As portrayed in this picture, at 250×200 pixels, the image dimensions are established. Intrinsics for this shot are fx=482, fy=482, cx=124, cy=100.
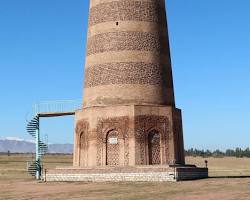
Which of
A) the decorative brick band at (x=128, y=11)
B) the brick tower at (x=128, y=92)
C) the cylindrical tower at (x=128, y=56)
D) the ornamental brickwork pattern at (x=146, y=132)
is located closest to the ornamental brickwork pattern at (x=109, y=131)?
the brick tower at (x=128, y=92)

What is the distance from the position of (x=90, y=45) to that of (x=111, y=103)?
4.24 metres

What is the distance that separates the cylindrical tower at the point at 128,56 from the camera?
1096 inches

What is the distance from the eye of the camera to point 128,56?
28.0m

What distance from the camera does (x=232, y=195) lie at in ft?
55.8

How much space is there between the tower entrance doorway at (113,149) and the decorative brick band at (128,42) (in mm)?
5052

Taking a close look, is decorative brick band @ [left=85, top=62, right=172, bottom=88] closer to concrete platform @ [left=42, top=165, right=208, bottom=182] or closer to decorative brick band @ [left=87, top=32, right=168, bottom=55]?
decorative brick band @ [left=87, top=32, right=168, bottom=55]

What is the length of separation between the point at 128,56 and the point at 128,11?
2.83 m

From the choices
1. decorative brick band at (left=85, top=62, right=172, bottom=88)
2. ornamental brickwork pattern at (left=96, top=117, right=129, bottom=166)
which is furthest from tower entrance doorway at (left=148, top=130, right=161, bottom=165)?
decorative brick band at (left=85, top=62, right=172, bottom=88)

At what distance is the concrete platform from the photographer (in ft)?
80.6

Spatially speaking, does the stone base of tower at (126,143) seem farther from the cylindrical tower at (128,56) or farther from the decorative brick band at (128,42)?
the decorative brick band at (128,42)

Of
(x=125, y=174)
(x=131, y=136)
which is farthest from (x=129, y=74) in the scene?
(x=125, y=174)

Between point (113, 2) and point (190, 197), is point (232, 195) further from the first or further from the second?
point (113, 2)

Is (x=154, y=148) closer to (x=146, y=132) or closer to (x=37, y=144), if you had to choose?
(x=146, y=132)

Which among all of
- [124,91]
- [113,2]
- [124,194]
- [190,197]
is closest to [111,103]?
[124,91]
